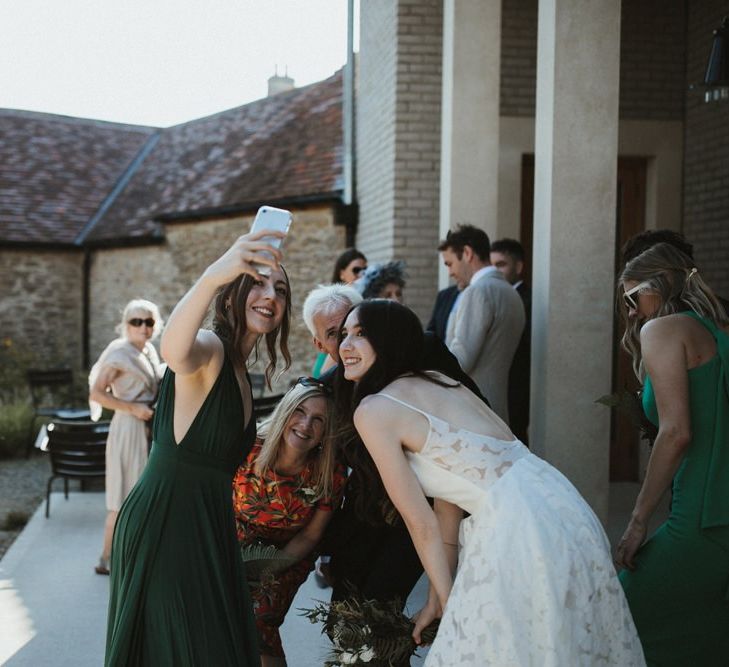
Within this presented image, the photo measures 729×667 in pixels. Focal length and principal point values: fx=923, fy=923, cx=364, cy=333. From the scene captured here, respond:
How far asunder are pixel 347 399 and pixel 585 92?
3000mm

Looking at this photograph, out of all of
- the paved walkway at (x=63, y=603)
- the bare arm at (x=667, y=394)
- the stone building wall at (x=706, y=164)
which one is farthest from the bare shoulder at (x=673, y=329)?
the stone building wall at (x=706, y=164)

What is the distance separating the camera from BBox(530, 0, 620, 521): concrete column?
5.43 meters

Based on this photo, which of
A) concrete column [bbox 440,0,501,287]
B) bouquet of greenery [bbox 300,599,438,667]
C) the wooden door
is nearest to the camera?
bouquet of greenery [bbox 300,599,438,667]

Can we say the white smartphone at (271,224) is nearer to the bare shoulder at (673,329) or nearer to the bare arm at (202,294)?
the bare arm at (202,294)

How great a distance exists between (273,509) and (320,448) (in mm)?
292

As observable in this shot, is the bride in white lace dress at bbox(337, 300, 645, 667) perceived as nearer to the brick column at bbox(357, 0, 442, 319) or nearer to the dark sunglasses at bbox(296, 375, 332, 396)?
the dark sunglasses at bbox(296, 375, 332, 396)

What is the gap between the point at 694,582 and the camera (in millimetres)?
3158

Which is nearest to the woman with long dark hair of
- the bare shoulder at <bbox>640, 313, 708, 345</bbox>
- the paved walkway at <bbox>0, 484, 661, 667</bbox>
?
the bare shoulder at <bbox>640, 313, 708, 345</bbox>

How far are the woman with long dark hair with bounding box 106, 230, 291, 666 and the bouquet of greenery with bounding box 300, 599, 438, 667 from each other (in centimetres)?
33

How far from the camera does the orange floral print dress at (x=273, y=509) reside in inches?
138

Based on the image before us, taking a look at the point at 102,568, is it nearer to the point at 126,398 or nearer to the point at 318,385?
the point at 126,398

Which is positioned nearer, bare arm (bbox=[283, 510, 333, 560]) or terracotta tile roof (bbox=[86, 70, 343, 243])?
bare arm (bbox=[283, 510, 333, 560])

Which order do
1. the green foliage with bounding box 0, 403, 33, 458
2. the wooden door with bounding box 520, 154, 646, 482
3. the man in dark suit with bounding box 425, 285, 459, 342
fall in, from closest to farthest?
the man in dark suit with bounding box 425, 285, 459, 342
the wooden door with bounding box 520, 154, 646, 482
the green foliage with bounding box 0, 403, 33, 458

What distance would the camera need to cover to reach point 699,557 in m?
3.16
